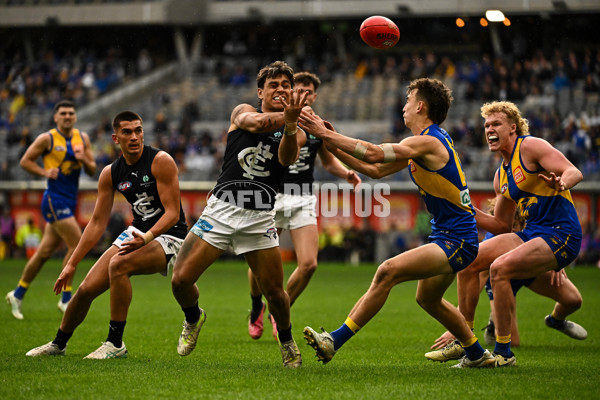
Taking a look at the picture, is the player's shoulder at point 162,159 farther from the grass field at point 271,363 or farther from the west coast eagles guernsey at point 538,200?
the west coast eagles guernsey at point 538,200

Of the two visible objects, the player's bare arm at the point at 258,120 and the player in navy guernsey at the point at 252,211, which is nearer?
the player's bare arm at the point at 258,120

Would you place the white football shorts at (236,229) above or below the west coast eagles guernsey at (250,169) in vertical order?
below

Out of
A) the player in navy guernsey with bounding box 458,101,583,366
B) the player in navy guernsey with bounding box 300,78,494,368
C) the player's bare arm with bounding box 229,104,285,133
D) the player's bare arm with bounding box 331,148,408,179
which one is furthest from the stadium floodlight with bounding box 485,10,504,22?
the player's bare arm with bounding box 229,104,285,133

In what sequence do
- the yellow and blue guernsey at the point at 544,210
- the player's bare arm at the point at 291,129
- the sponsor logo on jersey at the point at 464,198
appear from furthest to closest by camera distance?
the yellow and blue guernsey at the point at 544,210
the sponsor logo on jersey at the point at 464,198
the player's bare arm at the point at 291,129

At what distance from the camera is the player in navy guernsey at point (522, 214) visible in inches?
294

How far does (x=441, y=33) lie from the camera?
Result: 124ft

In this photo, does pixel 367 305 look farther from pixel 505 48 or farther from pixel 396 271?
pixel 505 48

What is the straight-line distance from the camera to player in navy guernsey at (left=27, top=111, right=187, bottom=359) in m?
7.56

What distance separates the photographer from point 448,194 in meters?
7.04

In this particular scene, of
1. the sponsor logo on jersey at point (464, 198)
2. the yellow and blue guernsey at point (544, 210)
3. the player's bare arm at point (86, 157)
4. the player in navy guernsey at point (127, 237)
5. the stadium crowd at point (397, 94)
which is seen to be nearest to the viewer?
the sponsor logo on jersey at point (464, 198)

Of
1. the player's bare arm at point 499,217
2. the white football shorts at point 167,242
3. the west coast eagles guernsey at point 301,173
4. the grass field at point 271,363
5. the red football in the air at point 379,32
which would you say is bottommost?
the grass field at point 271,363

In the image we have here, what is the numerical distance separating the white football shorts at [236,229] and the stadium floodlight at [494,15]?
29172 millimetres

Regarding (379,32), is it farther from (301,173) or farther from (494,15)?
(494,15)

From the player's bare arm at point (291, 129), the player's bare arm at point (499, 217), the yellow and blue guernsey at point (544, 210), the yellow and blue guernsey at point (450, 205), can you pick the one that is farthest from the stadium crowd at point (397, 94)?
the player's bare arm at point (291, 129)
